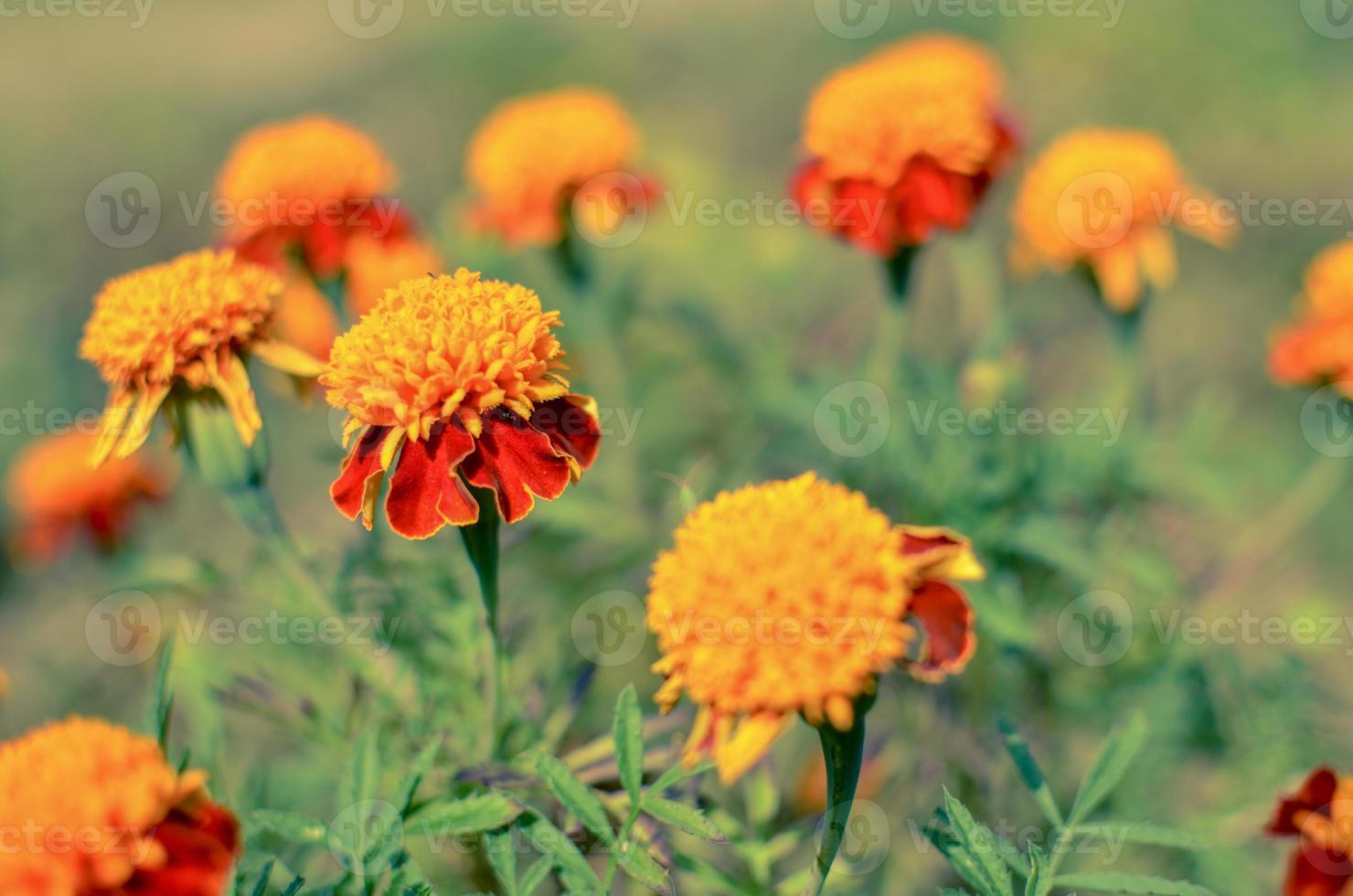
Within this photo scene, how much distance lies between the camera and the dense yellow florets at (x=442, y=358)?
54.2 inches

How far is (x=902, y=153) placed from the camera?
89.0 inches

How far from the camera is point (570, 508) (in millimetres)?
2479

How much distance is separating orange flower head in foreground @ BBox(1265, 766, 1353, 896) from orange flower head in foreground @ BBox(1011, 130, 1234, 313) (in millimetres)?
1207

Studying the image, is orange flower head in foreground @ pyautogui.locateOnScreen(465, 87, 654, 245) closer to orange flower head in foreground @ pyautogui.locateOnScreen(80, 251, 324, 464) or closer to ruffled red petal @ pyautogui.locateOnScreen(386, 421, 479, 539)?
orange flower head in foreground @ pyautogui.locateOnScreen(80, 251, 324, 464)

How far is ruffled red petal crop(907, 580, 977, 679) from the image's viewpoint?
51.4 inches

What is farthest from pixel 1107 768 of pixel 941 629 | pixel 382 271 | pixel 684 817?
pixel 382 271

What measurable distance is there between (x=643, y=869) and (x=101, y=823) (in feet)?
1.88

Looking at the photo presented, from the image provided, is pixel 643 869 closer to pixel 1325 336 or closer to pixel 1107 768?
pixel 1107 768

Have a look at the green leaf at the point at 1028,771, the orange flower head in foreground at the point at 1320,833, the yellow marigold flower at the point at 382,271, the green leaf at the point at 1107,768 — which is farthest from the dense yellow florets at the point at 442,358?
the yellow marigold flower at the point at 382,271

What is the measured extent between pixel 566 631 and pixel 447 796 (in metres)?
1.03

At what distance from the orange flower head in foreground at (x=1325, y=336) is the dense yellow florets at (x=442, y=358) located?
161 centimetres

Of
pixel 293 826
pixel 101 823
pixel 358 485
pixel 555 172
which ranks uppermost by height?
pixel 555 172

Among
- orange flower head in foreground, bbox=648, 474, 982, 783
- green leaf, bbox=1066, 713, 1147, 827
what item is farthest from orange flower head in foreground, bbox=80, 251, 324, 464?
green leaf, bbox=1066, 713, 1147, 827

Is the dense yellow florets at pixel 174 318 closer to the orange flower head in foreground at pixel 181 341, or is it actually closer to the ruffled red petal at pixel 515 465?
the orange flower head in foreground at pixel 181 341
